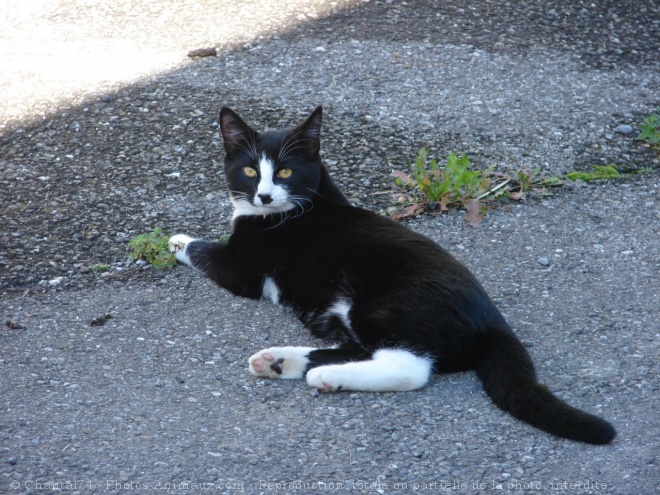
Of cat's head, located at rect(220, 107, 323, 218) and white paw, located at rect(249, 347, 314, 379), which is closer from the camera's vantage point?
white paw, located at rect(249, 347, 314, 379)

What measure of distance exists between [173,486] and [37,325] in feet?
4.70

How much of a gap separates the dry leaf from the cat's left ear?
1.14 meters

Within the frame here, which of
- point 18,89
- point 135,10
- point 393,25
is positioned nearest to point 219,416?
point 18,89

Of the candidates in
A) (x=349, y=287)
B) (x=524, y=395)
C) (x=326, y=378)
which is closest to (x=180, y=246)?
(x=349, y=287)

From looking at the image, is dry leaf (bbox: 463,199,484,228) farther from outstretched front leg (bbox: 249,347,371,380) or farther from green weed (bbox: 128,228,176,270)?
green weed (bbox: 128,228,176,270)

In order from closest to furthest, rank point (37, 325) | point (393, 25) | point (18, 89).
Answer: point (37, 325)
point (18, 89)
point (393, 25)

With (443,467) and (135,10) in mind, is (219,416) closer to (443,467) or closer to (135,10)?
(443,467)

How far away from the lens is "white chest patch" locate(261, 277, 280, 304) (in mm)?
3713

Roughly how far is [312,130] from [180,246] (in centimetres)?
96

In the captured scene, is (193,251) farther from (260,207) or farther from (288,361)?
(288,361)

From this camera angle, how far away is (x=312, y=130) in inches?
152

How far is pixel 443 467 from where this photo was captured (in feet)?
8.73

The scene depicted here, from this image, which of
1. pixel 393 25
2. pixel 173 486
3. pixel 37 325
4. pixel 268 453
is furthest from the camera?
pixel 393 25

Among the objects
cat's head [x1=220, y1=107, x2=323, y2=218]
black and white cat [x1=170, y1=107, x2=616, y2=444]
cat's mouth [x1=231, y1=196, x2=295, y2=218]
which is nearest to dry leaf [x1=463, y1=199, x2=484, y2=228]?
black and white cat [x1=170, y1=107, x2=616, y2=444]
